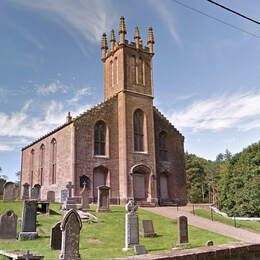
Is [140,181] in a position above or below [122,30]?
below

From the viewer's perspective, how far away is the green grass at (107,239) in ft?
39.0

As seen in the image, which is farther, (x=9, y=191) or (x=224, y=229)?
(x=9, y=191)

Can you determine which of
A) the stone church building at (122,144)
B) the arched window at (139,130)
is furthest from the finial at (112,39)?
the arched window at (139,130)

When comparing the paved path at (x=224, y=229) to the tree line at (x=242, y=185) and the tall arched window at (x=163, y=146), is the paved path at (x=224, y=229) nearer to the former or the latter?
the tree line at (x=242, y=185)

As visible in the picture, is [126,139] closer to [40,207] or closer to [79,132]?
[79,132]

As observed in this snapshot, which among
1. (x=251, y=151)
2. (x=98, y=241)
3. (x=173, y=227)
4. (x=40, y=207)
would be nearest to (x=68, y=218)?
(x=98, y=241)

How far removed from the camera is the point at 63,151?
32.9 meters

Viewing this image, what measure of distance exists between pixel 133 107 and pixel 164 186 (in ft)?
29.7

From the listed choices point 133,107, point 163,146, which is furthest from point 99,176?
point 163,146

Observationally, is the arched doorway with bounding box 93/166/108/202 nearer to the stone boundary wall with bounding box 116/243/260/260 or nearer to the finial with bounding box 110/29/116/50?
the finial with bounding box 110/29/116/50

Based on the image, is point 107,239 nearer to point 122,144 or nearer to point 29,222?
point 29,222

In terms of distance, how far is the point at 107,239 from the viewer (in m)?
14.8

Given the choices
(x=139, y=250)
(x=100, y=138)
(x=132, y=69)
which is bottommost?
(x=139, y=250)

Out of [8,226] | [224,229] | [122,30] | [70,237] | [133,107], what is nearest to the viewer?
[70,237]
